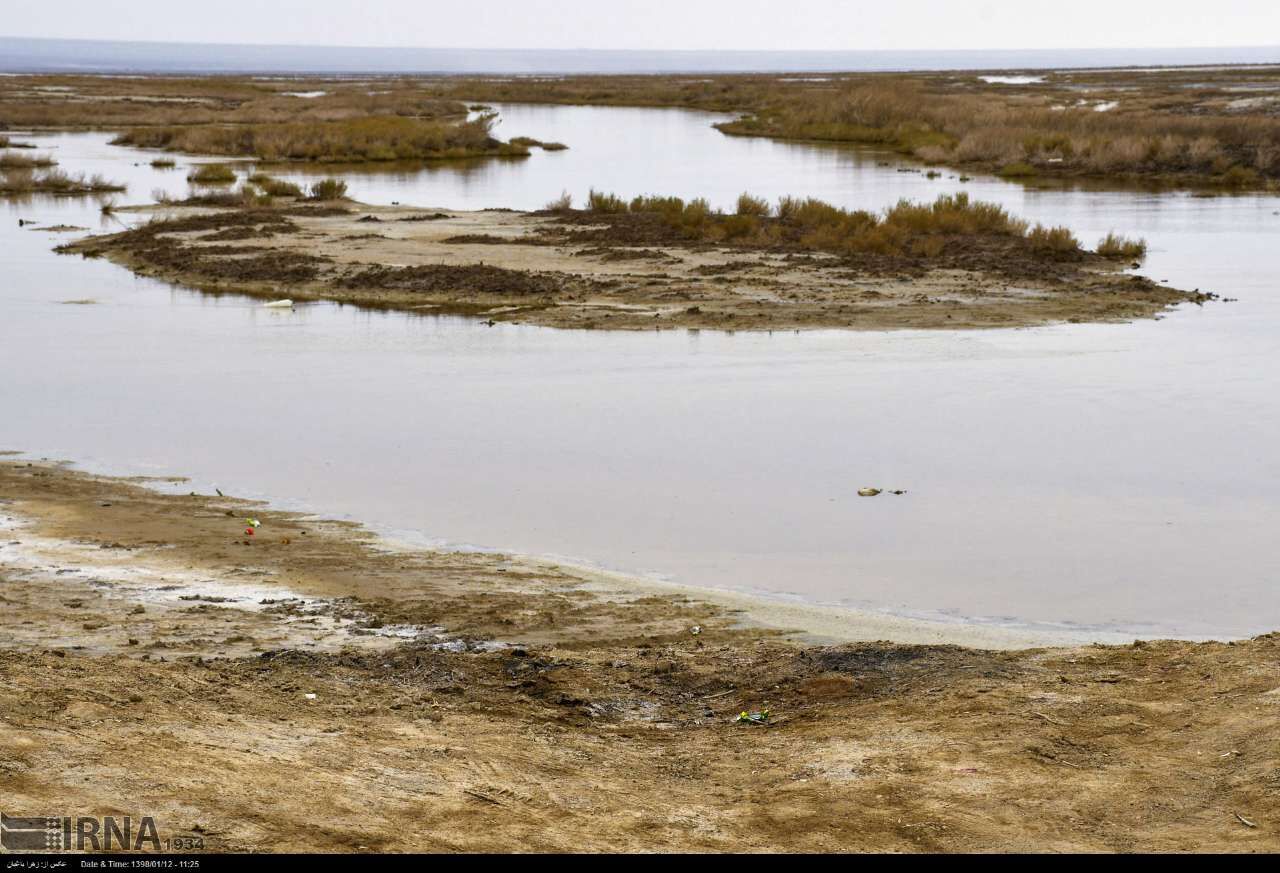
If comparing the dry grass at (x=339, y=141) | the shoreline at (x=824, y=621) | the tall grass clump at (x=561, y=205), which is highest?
the dry grass at (x=339, y=141)

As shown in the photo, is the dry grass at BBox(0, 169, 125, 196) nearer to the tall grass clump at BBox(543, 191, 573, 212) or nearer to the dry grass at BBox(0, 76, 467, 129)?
the tall grass clump at BBox(543, 191, 573, 212)

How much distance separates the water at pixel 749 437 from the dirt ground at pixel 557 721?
1659 millimetres

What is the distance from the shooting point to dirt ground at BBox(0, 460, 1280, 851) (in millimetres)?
5453

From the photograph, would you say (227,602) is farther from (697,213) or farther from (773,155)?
(773,155)

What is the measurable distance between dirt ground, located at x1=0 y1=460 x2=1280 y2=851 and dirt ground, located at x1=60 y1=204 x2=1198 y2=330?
1165 centimetres

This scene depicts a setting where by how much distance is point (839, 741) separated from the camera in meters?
6.62

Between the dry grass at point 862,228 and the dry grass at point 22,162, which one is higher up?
the dry grass at point 22,162

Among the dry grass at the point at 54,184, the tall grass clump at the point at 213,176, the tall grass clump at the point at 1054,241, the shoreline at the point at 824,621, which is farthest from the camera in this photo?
the tall grass clump at the point at 213,176

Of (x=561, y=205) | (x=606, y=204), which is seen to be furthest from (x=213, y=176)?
(x=606, y=204)

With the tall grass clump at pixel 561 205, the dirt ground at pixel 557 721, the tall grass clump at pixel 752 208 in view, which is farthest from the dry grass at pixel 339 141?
the dirt ground at pixel 557 721

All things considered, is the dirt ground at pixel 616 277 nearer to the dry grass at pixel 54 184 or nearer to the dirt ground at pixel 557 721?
the dry grass at pixel 54 184

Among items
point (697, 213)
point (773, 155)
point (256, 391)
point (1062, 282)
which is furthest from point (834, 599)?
point (773, 155)

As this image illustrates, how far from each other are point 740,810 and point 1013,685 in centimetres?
209

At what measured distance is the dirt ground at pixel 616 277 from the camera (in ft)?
68.0
